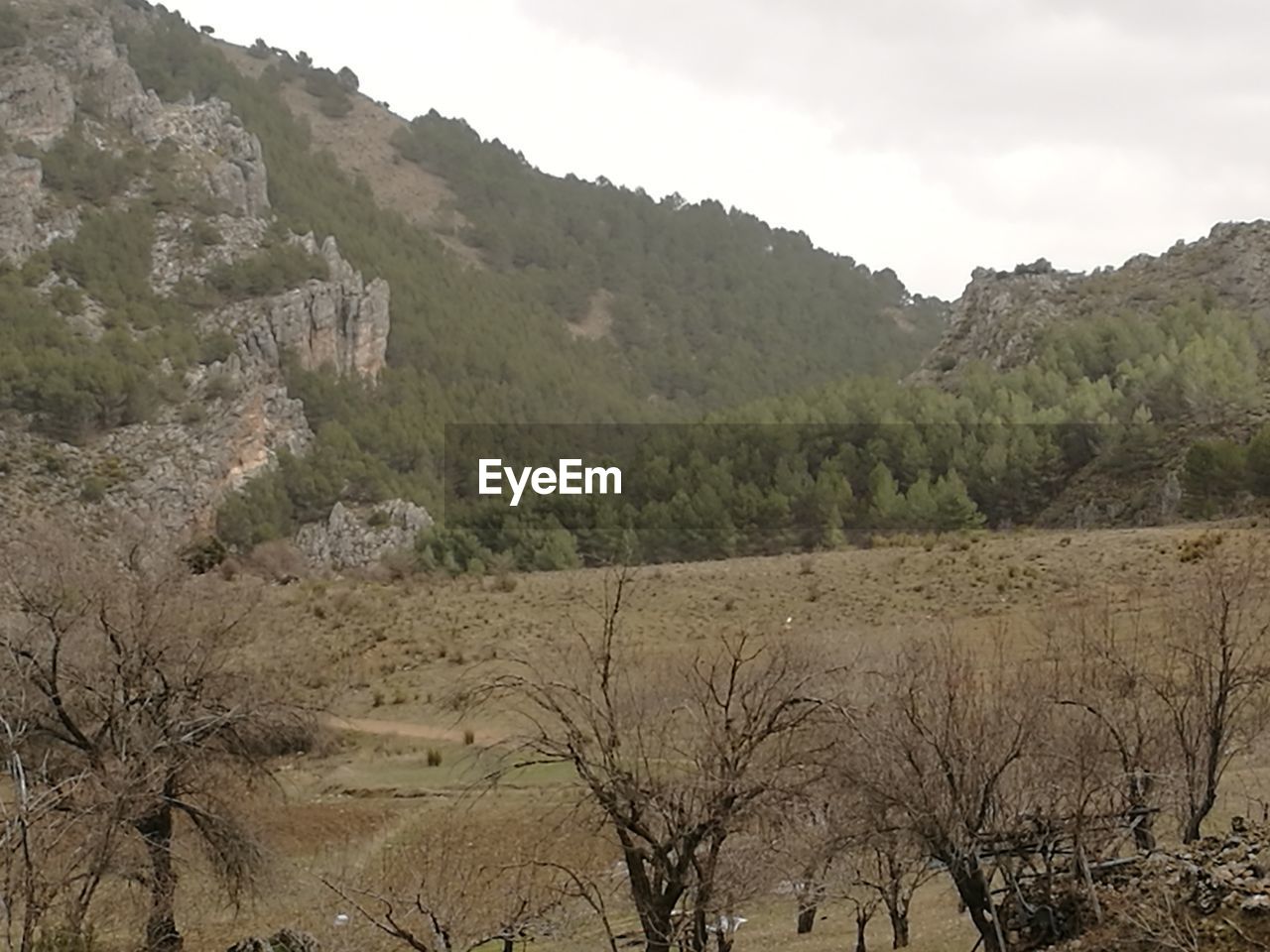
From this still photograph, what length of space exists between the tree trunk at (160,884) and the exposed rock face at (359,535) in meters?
54.1

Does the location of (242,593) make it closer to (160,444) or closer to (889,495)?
(889,495)

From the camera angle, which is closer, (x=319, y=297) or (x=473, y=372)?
(x=319, y=297)

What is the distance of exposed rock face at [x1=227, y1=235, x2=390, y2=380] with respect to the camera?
83.5m

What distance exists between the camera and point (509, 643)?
129 feet

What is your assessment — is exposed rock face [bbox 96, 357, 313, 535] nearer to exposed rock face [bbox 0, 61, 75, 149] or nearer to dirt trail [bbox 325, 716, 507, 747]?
exposed rock face [bbox 0, 61, 75, 149]

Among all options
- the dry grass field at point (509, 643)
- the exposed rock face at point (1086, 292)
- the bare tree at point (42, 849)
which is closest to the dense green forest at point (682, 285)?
the exposed rock face at point (1086, 292)

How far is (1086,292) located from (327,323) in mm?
53231

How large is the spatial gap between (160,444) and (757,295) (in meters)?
115

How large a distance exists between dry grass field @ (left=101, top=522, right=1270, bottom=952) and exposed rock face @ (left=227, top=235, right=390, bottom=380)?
3498 cm

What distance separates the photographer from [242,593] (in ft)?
69.8

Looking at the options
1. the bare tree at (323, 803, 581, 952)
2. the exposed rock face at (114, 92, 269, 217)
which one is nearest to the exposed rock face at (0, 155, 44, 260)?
the exposed rock face at (114, 92, 269, 217)

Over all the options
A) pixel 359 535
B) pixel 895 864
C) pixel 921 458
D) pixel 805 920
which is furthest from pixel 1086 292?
pixel 895 864

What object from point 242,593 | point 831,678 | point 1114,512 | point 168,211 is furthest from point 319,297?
point 831,678

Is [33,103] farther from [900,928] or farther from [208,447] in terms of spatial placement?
[900,928]
